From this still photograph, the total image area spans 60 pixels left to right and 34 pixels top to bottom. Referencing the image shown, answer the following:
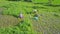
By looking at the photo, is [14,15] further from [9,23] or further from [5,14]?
[9,23]

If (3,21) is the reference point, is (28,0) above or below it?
below

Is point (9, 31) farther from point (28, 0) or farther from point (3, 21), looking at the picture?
point (28, 0)

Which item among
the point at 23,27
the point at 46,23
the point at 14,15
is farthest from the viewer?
the point at 14,15

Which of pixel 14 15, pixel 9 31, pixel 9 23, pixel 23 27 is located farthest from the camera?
pixel 14 15

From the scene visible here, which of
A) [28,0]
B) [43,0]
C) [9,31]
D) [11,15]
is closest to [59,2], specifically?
[43,0]

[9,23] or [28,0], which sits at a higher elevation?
[9,23]

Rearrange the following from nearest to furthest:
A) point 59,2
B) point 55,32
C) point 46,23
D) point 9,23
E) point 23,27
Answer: point 23,27, point 55,32, point 9,23, point 46,23, point 59,2

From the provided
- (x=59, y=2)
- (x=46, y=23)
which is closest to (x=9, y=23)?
(x=46, y=23)

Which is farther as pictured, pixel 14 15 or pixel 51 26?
pixel 14 15

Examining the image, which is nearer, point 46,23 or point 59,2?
point 46,23
